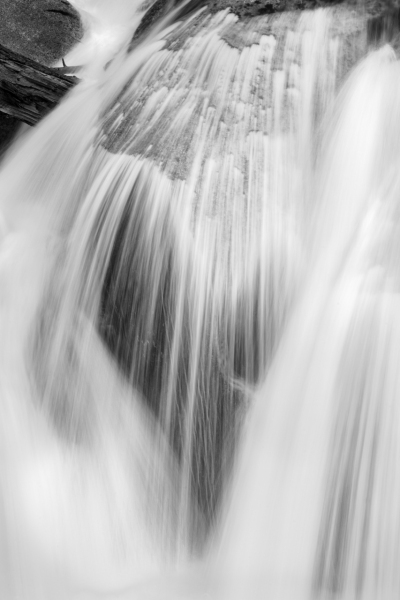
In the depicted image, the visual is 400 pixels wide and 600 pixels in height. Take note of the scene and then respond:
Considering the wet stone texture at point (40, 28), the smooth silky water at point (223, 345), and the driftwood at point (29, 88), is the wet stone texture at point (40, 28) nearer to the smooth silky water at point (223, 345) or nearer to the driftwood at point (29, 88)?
the driftwood at point (29, 88)

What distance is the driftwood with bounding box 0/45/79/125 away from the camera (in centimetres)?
415

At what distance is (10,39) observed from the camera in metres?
5.29

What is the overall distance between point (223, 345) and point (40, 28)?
363 centimetres

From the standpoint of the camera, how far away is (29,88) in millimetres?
4320

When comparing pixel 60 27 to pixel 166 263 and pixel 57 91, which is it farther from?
pixel 166 263

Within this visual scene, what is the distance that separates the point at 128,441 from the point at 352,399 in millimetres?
1057

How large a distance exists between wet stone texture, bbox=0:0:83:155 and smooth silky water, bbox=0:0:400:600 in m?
2.05

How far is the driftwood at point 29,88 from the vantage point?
415 centimetres

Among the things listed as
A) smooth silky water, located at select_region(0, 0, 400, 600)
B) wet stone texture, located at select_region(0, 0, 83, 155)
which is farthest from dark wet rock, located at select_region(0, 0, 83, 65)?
smooth silky water, located at select_region(0, 0, 400, 600)

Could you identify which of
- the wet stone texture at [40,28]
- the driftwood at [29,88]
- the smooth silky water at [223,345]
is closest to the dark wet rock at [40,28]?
the wet stone texture at [40,28]

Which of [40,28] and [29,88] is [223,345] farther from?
[40,28]

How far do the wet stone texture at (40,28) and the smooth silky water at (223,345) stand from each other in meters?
2.05

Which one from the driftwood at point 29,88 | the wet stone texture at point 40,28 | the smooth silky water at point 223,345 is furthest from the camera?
A: the wet stone texture at point 40,28

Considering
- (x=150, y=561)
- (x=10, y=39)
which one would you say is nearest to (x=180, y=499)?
(x=150, y=561)
